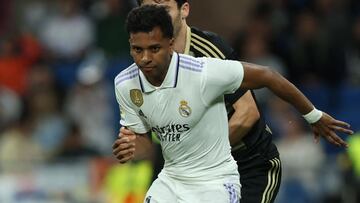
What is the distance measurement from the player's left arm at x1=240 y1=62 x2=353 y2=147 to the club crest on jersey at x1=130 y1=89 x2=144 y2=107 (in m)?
0.51

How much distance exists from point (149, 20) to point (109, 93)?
752cm

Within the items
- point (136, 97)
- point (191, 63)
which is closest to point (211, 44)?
point (191, 63)

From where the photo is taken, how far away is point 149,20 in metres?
5.30

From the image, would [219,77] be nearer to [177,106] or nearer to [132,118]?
[177,106]

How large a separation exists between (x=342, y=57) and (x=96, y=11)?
351 centimetres

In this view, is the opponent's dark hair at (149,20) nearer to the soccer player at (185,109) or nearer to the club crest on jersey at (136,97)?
the soccer player at (185,109)

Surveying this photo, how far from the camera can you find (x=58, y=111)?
12.6 m

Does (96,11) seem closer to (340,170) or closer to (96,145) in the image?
(96,145)

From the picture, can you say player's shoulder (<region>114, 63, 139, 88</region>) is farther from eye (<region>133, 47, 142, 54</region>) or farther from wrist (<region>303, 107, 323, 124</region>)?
wrist (<region>303, 107, 323, 124</region>)

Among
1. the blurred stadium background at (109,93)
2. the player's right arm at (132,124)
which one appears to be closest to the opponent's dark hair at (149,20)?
the player's right arm at (132,124)

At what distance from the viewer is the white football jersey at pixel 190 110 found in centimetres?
547

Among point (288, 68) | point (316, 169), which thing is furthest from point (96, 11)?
point (316, 169)

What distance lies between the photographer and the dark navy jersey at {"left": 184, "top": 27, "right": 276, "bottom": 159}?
6.04 meters

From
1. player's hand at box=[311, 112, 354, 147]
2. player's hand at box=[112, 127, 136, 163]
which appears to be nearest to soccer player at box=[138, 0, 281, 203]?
player's hand at box=[311, 112, 354, 147]
